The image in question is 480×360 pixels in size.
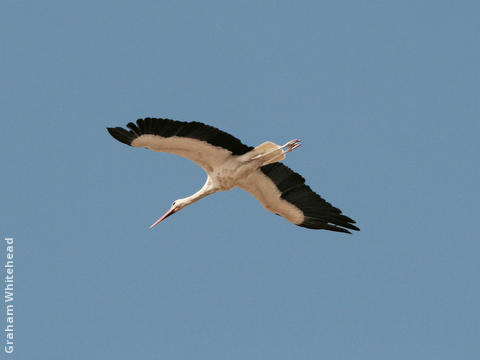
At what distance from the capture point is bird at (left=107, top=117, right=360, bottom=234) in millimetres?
15688

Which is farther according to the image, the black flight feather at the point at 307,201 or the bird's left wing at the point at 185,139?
the black flight feather at the point at 307,201

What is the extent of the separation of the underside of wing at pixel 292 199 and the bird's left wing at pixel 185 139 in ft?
3.25

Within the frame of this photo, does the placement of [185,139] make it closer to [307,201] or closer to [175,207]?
[175,207]

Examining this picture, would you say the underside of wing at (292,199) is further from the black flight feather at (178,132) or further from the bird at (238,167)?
the black flight feather at (178,132)

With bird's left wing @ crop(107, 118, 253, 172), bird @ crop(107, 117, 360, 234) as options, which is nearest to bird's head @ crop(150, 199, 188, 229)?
bird @ crop(107, 117, 360, 234)

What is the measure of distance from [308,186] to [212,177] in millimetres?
1891

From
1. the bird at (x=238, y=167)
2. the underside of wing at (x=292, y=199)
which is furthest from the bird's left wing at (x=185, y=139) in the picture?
the underside of wing at (x=292, y=199)

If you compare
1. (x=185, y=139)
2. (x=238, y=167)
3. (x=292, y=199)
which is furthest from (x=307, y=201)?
(x=185, y=139)

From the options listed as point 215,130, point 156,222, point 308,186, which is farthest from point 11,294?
point 308,186

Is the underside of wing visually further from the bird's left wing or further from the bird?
the bird's left wing

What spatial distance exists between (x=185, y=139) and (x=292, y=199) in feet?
8.91

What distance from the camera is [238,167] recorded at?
16672 mm

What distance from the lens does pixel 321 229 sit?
58.1ft

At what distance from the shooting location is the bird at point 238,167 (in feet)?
51.5
